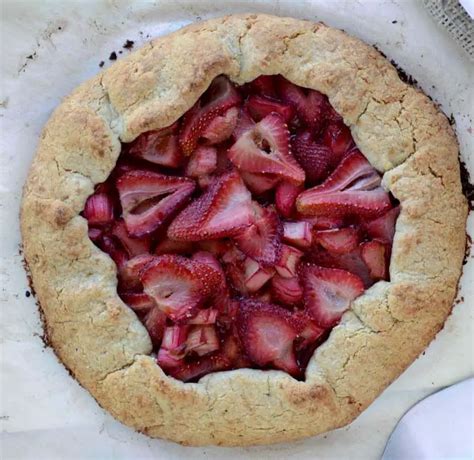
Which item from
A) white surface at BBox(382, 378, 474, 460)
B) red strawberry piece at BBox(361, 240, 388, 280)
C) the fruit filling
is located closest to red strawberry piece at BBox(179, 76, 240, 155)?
the fruit filling

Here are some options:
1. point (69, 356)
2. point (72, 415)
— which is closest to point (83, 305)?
point (69, 356)

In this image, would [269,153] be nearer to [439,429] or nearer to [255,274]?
[255,274]

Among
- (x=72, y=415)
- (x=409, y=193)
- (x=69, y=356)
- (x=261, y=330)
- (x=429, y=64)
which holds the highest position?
(x=429, y=64)

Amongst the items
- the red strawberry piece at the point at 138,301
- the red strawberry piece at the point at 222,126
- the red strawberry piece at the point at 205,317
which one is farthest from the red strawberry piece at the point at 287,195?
the red strawberry piece at the point at 138,301

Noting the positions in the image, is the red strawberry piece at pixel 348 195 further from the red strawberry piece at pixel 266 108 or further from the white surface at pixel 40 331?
the white surface at pixel 40 331

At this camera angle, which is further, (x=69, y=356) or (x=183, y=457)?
(x=183, y=457)

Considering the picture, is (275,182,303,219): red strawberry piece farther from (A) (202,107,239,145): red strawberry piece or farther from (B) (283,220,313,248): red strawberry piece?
(A) (202,107,239,145): red strawberry piece

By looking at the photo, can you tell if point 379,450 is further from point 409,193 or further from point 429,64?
point 429,64
